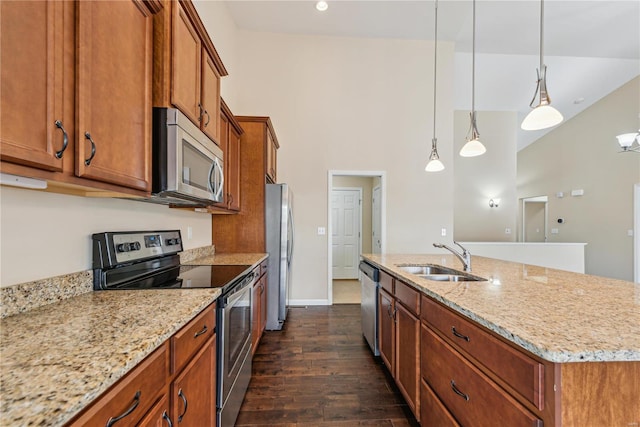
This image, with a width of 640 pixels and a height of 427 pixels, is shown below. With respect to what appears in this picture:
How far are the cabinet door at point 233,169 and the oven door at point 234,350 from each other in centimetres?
98

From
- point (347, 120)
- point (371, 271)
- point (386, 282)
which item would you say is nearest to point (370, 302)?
point (371, 271)

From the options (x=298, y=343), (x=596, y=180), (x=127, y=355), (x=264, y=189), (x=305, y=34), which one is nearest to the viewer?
(x=127, y=355)

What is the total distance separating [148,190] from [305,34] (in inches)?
153

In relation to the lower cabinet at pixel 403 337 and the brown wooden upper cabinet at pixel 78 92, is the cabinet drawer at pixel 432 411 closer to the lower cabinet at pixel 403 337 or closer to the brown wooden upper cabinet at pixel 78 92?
the lower cabinet at pixel 403 337

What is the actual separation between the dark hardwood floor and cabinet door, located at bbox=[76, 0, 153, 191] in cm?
163

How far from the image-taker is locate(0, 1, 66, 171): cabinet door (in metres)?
0.69

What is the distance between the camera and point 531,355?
818 mm

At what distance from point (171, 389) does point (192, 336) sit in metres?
0.19

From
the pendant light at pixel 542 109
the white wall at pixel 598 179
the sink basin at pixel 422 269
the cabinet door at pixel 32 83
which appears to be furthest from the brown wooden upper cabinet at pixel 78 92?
the white wall at pixel 598 179

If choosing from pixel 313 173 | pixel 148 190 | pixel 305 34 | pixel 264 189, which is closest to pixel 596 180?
pixel 313 173

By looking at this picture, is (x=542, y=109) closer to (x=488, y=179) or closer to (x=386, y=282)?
(x=386, y=282)

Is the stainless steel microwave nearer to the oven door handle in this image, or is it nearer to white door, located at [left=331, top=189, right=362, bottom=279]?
the oven door handle

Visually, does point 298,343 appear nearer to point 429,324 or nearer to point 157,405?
point 429,324

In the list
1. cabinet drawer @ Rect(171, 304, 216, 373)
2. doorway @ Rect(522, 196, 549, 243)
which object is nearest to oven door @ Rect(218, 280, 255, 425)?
cabinet drawer @ Rect(171, 304, 216, 373)
